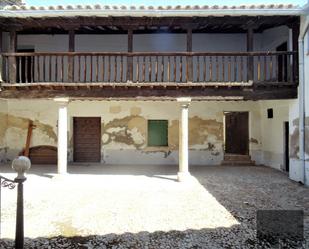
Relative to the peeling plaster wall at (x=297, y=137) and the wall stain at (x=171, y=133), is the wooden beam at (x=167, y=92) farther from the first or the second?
the wall stain at (x=171, y=133)

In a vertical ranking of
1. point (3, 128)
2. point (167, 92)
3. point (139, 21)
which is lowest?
point (3, 128)

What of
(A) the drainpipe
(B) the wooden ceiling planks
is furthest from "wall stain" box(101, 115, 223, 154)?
(B) the wooden ceiling planks

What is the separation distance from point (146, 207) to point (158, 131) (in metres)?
7.04

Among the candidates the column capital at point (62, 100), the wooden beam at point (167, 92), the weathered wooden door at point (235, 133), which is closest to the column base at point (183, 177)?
the wooden beam at point (167, 92)

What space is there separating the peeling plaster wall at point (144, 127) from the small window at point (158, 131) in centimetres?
26

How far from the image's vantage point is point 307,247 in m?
4.61

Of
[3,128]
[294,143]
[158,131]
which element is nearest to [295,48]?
[294,143]

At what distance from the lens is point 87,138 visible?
1384cm

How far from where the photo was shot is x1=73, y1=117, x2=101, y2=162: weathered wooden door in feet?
45.4

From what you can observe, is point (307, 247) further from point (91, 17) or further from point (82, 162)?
point (82, 162)

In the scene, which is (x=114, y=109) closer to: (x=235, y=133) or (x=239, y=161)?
(x=239, y=161)

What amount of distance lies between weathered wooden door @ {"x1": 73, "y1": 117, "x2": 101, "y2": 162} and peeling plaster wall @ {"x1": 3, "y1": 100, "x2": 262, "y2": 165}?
32cm

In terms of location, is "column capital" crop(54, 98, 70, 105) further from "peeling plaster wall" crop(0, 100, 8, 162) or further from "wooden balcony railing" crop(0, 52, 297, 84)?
"peeling plaster wall" crop(0, 100, 8, 162)

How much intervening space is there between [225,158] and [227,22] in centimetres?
619
